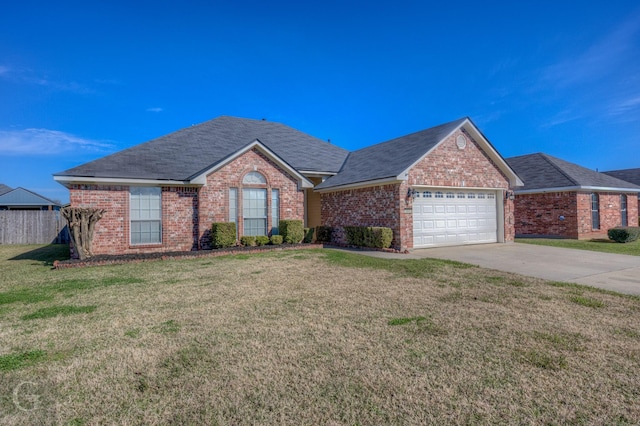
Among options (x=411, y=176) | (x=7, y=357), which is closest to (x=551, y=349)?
(x=7, y=357)

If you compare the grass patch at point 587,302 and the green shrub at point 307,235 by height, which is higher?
the green shrub at point 307,235

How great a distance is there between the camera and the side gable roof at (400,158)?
44.3ft

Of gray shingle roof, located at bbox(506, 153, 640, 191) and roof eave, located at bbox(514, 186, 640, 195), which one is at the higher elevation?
gray shingle roof, located at bbox(506, 153, 640, 191)

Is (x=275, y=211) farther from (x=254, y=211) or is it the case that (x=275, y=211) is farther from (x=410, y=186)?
(x=410, y=186)

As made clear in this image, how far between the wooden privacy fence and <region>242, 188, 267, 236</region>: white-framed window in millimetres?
13694

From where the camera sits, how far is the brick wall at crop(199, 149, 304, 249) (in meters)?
13.5

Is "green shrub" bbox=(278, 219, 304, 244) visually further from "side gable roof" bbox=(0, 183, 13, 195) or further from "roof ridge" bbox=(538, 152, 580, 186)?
"side gable roof" bbox=(0, 183, 13, 195)

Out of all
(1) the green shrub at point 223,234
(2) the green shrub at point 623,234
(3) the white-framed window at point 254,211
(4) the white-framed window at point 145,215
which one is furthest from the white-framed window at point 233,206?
(2) the green shrub at point 623,234

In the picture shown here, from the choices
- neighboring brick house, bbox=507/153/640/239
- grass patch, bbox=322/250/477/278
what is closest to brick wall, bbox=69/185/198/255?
grass patch, bbox=322/250/477/278

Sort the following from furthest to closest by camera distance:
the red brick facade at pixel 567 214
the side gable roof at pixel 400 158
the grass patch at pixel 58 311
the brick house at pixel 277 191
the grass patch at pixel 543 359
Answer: the red brick facade at pixel 567 214, the side gable roof at pixel 400 158, the brick house at pixel 277 191, the grass patch at pixel 58 311, the grass patch at pixel 543 359

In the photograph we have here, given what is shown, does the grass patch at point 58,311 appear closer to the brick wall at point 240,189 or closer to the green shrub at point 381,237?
the brick wall at point 240,189

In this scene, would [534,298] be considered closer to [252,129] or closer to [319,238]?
[319,238]

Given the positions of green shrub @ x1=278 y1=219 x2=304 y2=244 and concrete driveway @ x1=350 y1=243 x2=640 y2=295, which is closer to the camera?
concrete driveway @ x1=350 y1=243 x2=640 y2=295

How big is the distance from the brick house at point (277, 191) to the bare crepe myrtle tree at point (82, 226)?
3.19 ft
